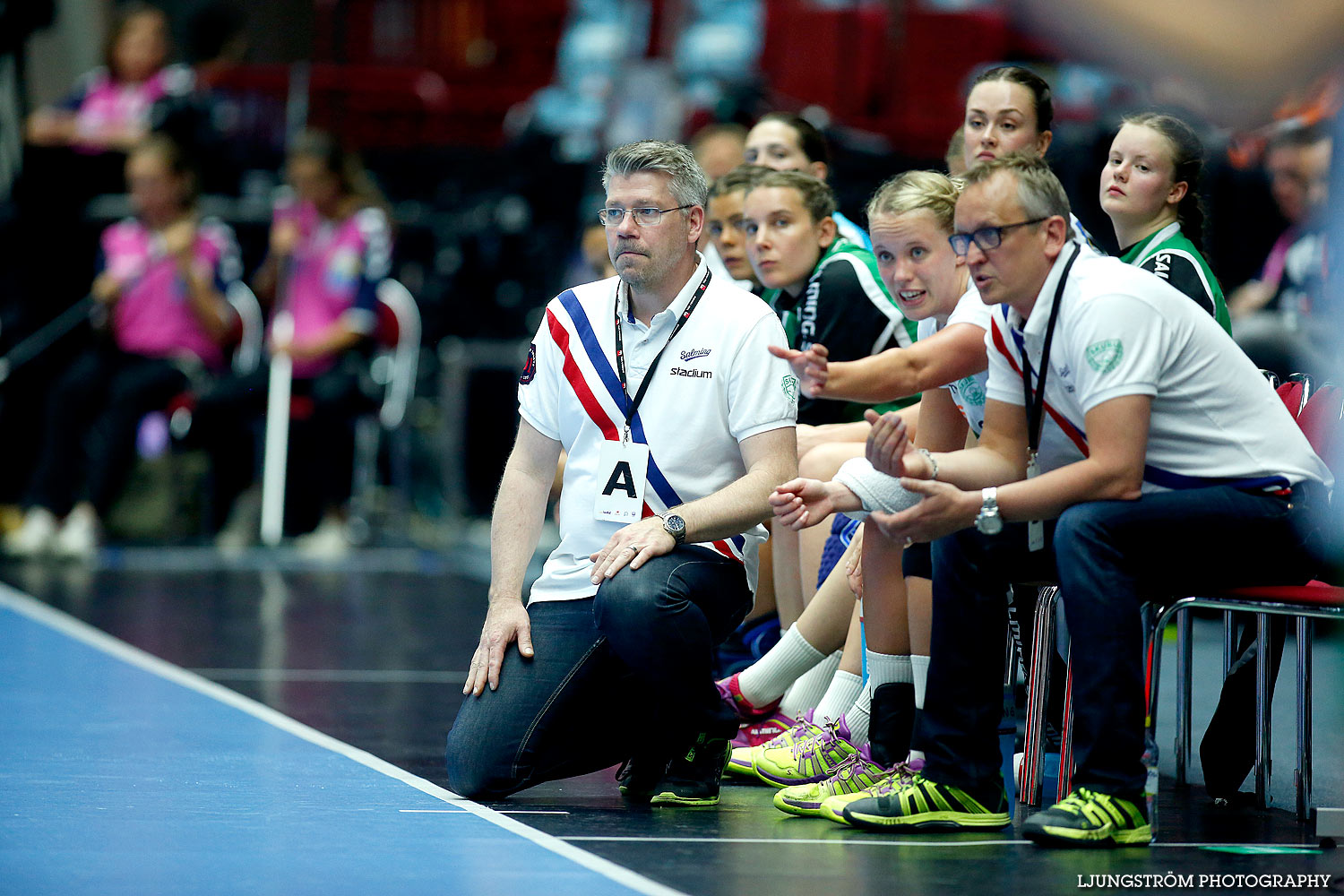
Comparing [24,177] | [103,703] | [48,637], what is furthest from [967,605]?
[24,177]

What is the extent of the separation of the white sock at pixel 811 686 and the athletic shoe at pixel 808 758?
0.29m

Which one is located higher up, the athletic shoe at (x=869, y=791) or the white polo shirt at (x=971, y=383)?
the white polo shirt at (x=971, y=383)

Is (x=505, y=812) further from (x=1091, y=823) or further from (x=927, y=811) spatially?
(x=1091, y=823)

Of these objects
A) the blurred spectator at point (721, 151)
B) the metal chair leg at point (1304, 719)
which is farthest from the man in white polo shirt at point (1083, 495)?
the blurred spectator at point (721, 151)

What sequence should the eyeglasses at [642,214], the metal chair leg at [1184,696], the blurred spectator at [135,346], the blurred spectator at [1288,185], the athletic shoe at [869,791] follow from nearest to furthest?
the athletic shoe at [869,791]
the eyeglasses at [642,214]
the metal chair leg at [1184,696]
the blurred spectator at [1288,185]
the blurred spectator at [135,346]

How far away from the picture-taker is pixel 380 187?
30.6 feet

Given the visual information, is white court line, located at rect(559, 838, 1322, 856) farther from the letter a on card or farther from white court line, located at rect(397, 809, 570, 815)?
the letter a on card

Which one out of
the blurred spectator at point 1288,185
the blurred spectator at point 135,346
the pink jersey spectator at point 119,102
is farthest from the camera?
the pink jersey spectator at point 119,102

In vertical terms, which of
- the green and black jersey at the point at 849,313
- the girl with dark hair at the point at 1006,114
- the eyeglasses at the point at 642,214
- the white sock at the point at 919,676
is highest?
the girl with dark hair at the point at 1006,114

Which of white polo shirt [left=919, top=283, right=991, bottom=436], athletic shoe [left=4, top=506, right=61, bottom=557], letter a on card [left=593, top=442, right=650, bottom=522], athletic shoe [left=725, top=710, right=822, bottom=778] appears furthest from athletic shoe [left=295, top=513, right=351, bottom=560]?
Result: white polo shirt [left=919, top=283, right=991, bottom=436]

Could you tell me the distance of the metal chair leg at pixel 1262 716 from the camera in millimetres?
3297

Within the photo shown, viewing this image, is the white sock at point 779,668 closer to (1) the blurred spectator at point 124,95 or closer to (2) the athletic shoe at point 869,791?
(2) the athletic shoe at point 869,791

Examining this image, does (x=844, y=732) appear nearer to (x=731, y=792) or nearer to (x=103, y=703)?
(x=731, y=792)

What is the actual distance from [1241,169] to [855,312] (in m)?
4.16
